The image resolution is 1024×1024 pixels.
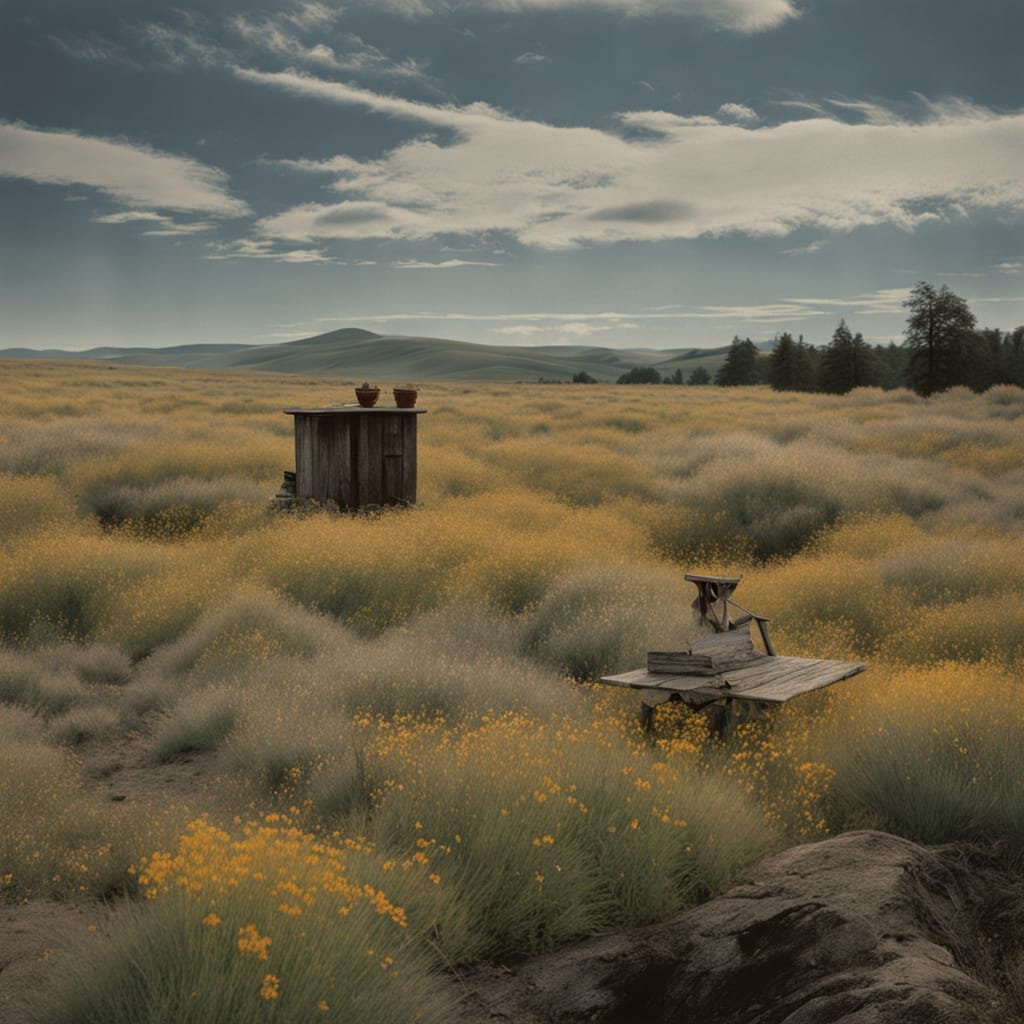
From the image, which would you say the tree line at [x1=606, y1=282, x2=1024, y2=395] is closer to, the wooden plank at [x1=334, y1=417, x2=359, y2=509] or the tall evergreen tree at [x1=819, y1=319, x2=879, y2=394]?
the tall evergreen tree at [x1=819, y1=319, x2=879, y2=394]

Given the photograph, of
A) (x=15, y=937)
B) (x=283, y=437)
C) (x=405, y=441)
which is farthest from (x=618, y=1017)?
(x=283, y=437)

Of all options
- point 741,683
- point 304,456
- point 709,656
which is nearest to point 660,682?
point 709,656

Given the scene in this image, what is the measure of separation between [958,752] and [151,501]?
12407 millimetres

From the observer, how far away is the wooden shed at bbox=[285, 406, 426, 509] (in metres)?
14.7

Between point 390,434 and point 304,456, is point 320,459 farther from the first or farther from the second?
point 390,434

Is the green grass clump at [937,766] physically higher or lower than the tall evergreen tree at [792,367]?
lower

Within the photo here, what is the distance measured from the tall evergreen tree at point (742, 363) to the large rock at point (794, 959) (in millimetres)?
79279

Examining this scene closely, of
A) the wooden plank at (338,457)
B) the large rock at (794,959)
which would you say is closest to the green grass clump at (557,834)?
the large rock at (794,959)

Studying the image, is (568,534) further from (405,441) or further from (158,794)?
(158,794)

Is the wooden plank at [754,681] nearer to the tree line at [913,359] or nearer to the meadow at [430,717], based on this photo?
the meadow at [430,717]

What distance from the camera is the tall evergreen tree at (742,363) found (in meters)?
81.6

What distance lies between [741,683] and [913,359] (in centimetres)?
4801

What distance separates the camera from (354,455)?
48.9 feet

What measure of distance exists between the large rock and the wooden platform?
177 cm
